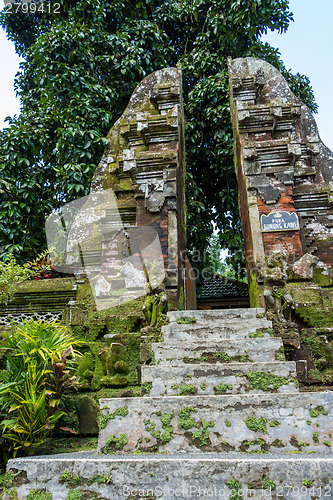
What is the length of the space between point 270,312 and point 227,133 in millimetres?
6619

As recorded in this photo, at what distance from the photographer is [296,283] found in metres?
5.47

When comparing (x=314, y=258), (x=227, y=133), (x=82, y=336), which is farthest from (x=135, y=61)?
(x=82, y=336)

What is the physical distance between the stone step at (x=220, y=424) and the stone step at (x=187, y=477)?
1.07 ft

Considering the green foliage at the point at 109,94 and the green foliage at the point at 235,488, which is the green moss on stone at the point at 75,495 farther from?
the green foliage at the point at 109,94

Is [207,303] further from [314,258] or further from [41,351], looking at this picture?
[41,351]

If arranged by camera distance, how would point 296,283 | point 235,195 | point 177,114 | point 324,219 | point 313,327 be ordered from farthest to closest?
point 235,195, point 177,114, point 324,219, point 296,283, point 313,327

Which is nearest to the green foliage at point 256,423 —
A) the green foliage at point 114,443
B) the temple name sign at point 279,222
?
the green foliage at point 114,443

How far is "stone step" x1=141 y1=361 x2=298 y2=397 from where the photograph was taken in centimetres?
321

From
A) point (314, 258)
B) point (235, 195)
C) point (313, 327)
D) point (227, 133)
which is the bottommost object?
point (313, 327)

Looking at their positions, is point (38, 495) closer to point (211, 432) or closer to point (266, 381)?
point (211, 432)

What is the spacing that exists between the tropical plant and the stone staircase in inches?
16.4

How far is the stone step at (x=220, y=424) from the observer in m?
2.67

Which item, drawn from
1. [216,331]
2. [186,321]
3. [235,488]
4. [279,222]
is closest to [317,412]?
[235,488]

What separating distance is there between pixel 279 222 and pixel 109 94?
604cm
